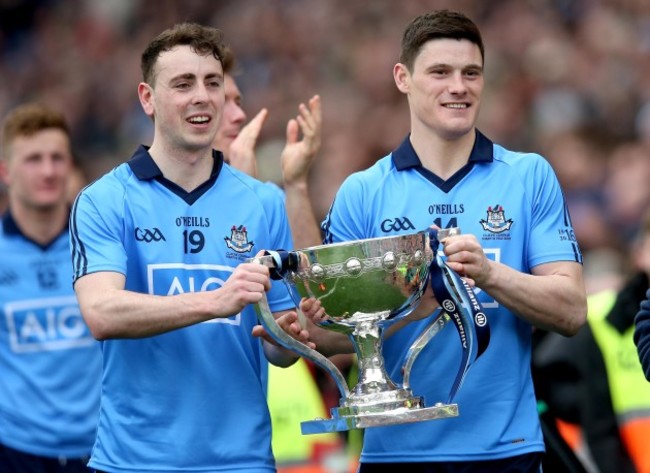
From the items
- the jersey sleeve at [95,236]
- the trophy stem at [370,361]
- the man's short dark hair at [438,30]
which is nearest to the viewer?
the trophy stem at [370,361]

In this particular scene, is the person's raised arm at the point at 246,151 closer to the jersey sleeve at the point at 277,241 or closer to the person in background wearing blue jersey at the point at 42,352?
the jersey sleeve at the point at 277,241

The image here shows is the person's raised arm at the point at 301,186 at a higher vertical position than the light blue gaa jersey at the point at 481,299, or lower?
higher

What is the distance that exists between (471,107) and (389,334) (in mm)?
849

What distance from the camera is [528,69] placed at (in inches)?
530

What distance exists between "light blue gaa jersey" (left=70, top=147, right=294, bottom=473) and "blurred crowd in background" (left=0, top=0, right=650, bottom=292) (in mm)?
4749

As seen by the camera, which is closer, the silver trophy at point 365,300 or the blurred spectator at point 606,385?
the silver trophy at point 365,300

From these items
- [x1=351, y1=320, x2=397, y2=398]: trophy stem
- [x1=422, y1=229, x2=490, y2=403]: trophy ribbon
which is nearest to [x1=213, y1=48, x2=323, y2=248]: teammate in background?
[x1=351, y1=320, x2=397, y2=398]: trophy stem

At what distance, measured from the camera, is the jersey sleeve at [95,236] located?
5.62 meters

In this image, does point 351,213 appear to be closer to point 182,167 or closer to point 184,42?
point 182,167

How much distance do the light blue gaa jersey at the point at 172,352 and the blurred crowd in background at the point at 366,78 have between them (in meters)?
4.75

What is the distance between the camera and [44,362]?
25.0ft

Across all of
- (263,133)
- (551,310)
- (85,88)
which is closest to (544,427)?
(551,310)

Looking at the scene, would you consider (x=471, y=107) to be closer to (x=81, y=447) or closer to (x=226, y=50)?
(x=226, y=50)

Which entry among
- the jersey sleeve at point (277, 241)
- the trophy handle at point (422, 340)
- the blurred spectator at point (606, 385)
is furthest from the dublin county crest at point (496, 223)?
the blurred spectator at point (606, 385)
